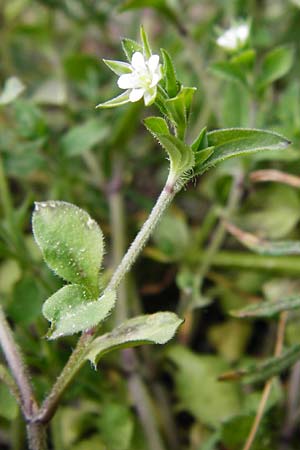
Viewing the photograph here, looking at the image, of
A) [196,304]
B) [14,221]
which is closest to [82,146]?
[14,221]

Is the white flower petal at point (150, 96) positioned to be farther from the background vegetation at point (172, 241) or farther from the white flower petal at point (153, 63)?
the background vegetation at point (172, 241)

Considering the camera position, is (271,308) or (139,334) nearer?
(139,334)

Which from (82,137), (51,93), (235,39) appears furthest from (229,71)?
(51,93)

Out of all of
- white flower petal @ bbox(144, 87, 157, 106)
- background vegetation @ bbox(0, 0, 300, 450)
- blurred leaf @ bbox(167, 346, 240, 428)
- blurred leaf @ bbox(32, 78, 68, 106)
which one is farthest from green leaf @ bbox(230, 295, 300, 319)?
blurred leaf @ bbox(32, 78, 68, 106)

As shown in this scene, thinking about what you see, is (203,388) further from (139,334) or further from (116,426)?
(139,334)

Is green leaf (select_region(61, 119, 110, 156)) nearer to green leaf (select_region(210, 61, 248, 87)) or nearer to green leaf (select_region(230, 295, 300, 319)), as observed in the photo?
green leaf (select_region(210, 61, 248, 87))

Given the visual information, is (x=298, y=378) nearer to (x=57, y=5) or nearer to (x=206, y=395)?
(x=206, y=395)

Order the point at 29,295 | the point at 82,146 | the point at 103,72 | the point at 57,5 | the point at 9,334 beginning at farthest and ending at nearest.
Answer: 1. the point at 103,72
2. the point at 57,5
3. the point at 82,146
4. the point at 29,295
5. the point at 9,334

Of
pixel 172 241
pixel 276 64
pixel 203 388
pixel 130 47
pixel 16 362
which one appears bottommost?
pixel 203 388
